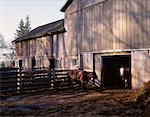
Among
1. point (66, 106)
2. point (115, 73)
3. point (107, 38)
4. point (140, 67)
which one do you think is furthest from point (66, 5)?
point (66, 106)

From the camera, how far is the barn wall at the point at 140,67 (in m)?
16.9

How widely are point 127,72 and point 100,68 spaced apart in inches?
79.1

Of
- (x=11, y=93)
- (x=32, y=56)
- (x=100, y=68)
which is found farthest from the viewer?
(x=32, y=56)

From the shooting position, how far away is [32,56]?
31.9 metres

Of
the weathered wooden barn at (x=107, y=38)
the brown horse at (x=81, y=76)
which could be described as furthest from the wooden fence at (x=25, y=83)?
the weathered wooden barn at (x=107, y=38)

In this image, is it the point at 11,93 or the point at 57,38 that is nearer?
the point at 11,93

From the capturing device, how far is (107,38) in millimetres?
19703

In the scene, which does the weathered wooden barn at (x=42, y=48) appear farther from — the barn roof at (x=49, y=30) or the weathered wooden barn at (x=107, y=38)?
the weathered wooden barn at (x=107, y=38)

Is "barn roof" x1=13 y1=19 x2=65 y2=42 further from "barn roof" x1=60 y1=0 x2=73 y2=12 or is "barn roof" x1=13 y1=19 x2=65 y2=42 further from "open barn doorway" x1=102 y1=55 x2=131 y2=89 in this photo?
"open barn doorway" x1=102 y1=55 x2=131 y2=89

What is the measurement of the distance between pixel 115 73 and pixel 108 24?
4.29 meters

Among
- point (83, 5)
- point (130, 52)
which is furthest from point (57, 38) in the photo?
point (130, 52)

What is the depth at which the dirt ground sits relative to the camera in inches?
428

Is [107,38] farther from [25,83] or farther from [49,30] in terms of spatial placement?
[49,30]

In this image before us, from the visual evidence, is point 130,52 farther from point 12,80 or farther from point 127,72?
point 12,80
